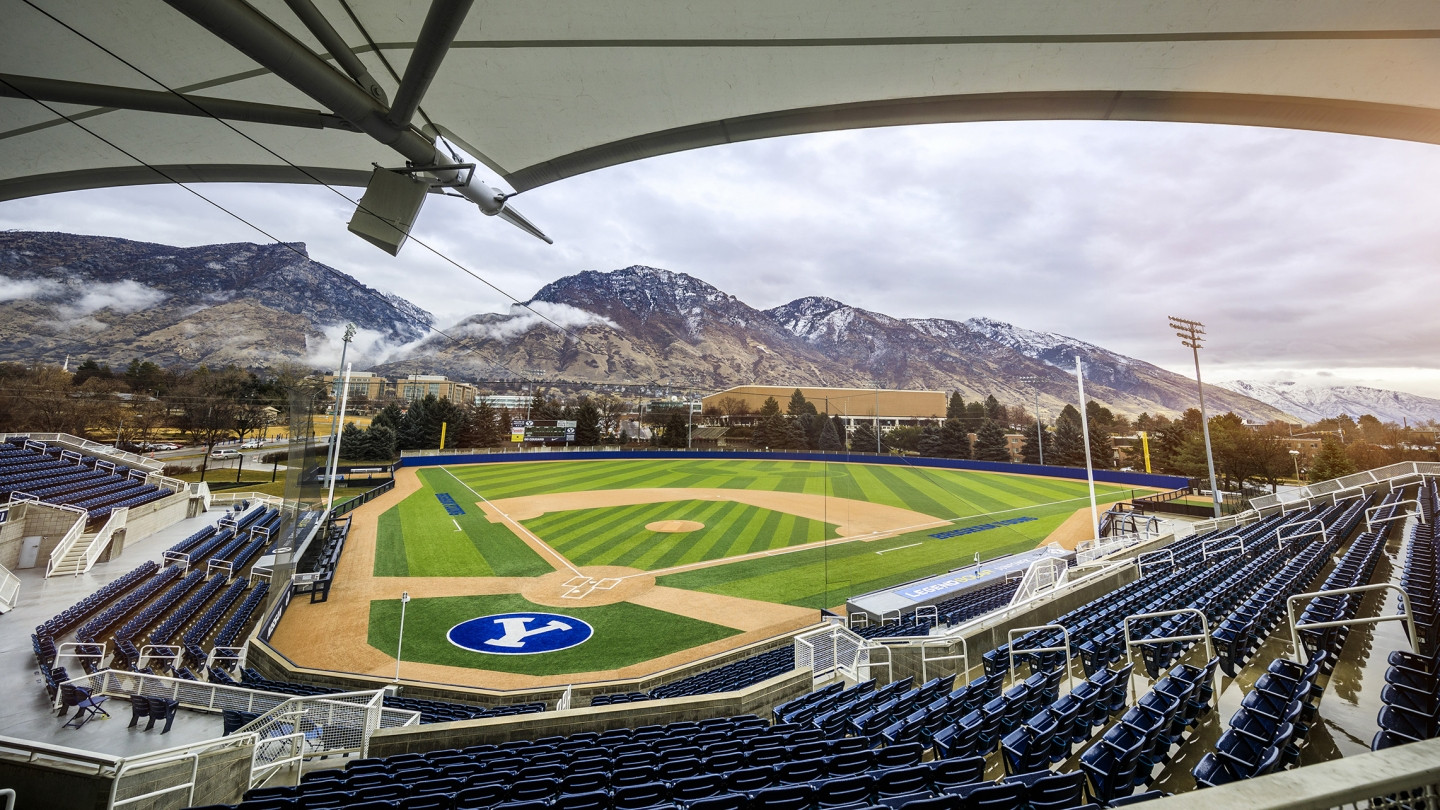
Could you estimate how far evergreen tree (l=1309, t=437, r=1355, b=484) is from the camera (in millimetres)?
36219

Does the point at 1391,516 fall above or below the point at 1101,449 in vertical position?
below

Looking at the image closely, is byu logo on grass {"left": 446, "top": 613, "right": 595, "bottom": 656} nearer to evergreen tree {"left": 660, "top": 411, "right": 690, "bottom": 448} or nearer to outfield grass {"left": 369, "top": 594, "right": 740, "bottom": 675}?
outfield grass {"left": 369, "top": 594, "right": 740, "bottom": 675}

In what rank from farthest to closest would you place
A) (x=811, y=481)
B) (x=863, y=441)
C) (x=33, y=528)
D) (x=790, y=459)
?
(x=863, y=441)
(x=790, y=459)
(x=811, y=481)
(x=33, y=528)

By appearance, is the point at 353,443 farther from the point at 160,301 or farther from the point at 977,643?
the point at 977,643

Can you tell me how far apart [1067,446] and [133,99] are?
68.1 metres

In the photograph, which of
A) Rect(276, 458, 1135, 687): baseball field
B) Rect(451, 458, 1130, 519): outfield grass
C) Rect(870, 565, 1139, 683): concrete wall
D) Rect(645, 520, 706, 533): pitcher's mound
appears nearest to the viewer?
Rect(870, 565, 1139, 683): concrete wall

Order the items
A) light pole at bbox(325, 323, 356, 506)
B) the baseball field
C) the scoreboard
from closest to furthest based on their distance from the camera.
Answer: the baseball field
light pole at bbox(325, 323, 356, 506)
the scoreboard

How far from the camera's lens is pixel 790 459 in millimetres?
54844

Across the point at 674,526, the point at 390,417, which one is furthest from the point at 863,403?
the point at 390,417

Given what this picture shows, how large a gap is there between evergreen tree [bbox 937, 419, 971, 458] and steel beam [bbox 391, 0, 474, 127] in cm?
6187

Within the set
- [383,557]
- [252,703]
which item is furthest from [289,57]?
[383,557]

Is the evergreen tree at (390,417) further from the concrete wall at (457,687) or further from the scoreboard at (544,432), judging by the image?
the concrete wall at (457,687)

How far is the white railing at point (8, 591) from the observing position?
12.0 metres

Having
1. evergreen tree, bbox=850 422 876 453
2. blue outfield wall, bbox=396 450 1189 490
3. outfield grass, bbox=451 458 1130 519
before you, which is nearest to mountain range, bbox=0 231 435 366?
blue outfield wall, bbox=396 450 1189 490
